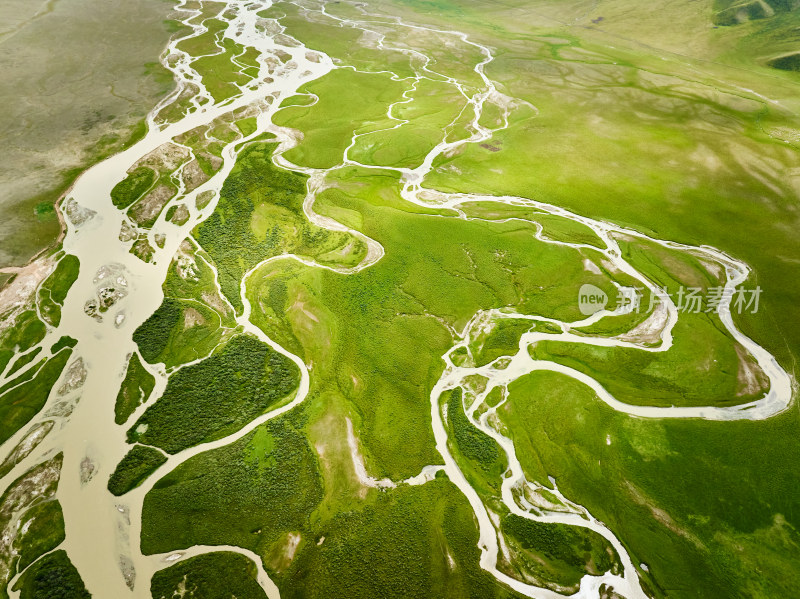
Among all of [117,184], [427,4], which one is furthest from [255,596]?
[427,4]

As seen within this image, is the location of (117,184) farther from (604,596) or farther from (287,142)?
(604,596)

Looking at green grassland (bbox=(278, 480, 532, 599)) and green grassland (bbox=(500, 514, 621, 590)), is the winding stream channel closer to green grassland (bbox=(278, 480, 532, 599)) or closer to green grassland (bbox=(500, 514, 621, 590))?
green grassland (bbox=(500, 514, 621, 590))

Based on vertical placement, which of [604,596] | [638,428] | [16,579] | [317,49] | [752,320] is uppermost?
[317,49]

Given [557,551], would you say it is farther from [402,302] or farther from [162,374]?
[162,374]

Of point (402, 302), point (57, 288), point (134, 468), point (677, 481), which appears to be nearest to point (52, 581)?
point (134, 468)

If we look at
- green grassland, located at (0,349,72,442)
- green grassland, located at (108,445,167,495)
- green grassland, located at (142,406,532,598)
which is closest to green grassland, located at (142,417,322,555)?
green grassland, located at (142,406,532,598)

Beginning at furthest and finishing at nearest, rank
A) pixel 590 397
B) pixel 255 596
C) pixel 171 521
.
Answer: pixel 590 397 < pixel 171 521 < pixel 255 596

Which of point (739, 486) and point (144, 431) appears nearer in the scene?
point (739, 486)
